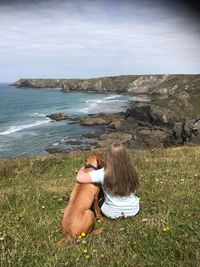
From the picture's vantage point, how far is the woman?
6750mm

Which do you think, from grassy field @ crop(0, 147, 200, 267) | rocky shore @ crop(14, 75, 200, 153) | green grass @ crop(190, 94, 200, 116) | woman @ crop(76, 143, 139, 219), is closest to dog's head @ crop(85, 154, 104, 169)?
woman @ crop(76, 143, 139, 219)

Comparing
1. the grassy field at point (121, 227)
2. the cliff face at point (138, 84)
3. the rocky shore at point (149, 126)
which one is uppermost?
the grassy field at point (121, 227)

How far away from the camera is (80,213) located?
20.0 ft

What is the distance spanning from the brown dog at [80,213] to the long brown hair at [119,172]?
0.34 m

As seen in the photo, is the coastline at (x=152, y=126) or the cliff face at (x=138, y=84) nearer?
the coastline at (x=152, y=126)

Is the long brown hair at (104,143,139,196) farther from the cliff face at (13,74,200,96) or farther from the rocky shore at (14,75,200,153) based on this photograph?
the cliff face at (13,74,200,96)

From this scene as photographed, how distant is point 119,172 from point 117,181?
150 mm

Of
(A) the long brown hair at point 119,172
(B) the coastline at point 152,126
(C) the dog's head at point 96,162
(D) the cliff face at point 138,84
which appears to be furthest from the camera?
(D) the cliff face at point 138,84

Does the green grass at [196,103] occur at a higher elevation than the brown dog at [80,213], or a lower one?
lower

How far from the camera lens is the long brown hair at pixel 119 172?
6730 millimetres

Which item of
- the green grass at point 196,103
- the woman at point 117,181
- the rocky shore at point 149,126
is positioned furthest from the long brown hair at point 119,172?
the green grass at point 196,103

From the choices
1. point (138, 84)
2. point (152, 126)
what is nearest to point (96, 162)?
point (152, 126)

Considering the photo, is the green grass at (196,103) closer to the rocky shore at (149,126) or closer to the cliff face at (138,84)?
the rocky shore at (149,126)

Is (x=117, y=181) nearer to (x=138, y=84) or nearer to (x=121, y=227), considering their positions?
(x=121, y=227)
